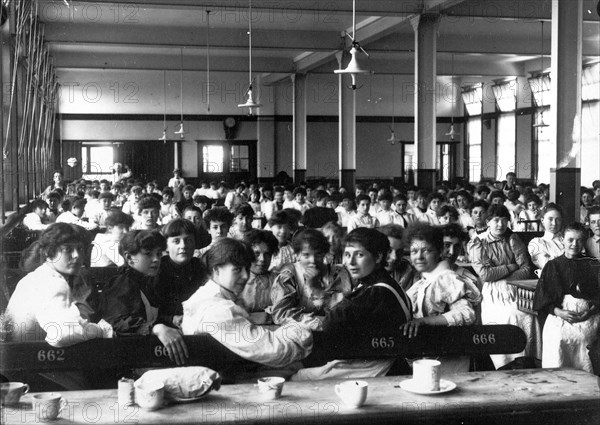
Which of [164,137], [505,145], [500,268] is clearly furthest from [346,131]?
[500,268]

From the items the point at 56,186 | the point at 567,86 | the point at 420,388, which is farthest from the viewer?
the point at 56,186

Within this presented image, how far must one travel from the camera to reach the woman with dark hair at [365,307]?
3107 millimetres

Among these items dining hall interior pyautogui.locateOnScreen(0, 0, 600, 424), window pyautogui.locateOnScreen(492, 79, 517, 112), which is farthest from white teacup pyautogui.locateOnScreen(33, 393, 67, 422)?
window pyautogui.locateOnScreen(492, 79, 517, 112)

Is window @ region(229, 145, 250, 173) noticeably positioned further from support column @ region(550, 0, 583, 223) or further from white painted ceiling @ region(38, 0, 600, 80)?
support column @ region(550, 0, 583, 223)

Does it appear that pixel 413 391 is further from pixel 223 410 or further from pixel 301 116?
pixel 301 116

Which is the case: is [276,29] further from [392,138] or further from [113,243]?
[113,243]

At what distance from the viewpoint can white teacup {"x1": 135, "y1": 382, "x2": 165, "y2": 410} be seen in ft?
7.82

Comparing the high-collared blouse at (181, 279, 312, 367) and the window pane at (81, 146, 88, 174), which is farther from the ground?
the window pane at (81, 146, 88, 174)

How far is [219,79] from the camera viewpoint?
2197 cm

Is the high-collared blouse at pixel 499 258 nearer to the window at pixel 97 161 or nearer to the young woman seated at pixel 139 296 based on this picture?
the young woman seated at pixel 139 296

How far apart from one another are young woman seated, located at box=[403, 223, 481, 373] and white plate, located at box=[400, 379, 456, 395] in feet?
1.59

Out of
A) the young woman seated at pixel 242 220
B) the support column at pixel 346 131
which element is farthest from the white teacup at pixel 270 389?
the support column at pixel 346 131

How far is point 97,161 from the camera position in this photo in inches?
869

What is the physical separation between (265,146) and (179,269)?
1877cm
